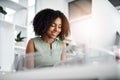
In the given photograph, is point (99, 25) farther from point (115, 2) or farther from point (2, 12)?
point (2, 12)

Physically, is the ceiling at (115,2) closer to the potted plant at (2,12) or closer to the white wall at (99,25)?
the white wall at (99,25)

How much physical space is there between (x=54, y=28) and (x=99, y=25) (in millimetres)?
2503

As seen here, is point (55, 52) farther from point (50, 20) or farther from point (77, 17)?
point (77, 17)

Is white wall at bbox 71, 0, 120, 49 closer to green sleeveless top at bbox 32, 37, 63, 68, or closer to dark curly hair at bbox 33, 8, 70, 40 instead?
dark curly hair at bbox 33, 8, 70, 40

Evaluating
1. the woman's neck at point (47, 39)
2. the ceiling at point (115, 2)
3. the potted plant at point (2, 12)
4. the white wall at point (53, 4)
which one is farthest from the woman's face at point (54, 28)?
the white wall at point (53, 4)

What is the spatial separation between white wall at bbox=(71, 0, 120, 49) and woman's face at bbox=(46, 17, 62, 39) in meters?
2.05

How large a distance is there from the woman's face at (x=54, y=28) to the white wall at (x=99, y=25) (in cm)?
205

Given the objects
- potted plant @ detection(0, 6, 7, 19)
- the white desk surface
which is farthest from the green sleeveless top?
potted plant @ detection(0, 6, 7, 19)

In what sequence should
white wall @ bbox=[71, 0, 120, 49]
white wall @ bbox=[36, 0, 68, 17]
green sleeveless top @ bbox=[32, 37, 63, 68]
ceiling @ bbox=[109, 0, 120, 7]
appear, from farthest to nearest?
white wall @ bbox=[36, 0, 68, 17]
white wall @ bbox=[71, 0, 120, 49]
ceiling @ bbox=[109, 0, 120, 7]
green sleeveless top @ bbox=[32, 37, 63, 68]

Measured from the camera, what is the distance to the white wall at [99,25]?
331cm

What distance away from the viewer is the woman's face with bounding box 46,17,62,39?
1.12 m

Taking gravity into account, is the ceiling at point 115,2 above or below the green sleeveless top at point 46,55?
above

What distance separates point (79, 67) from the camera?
28cm

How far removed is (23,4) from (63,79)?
10.7 ft
